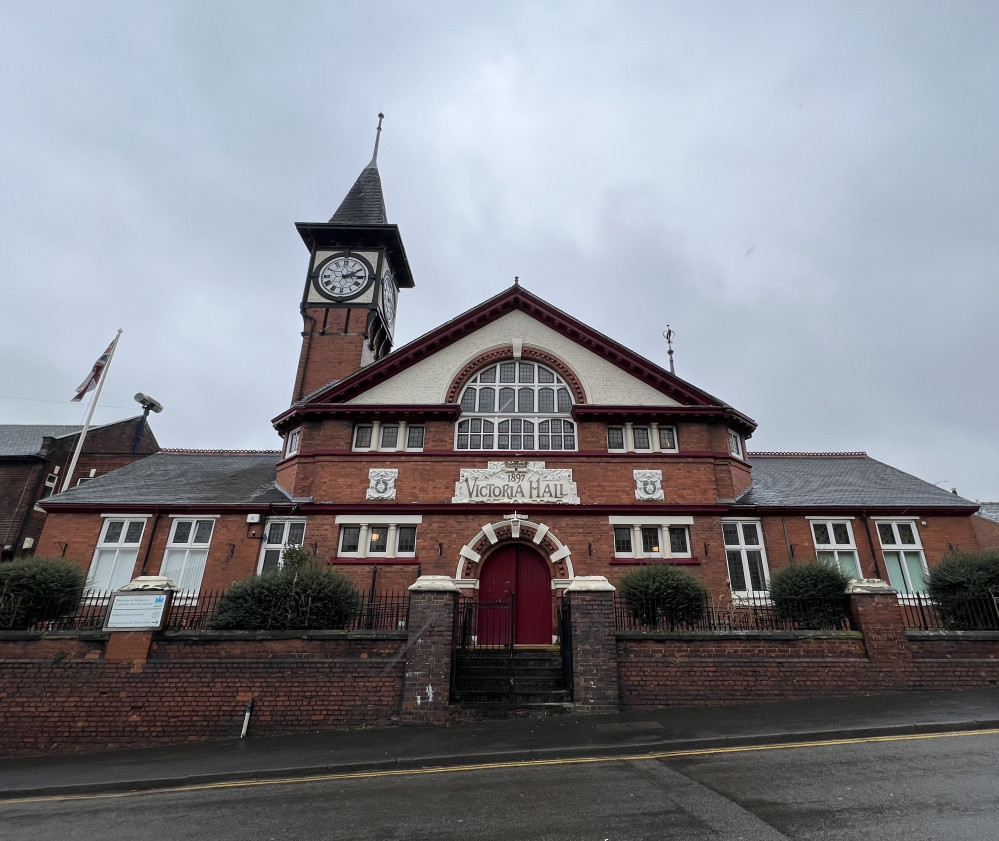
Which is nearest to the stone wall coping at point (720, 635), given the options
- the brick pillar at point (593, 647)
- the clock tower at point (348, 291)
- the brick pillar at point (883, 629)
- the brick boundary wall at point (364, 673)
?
the brick boundary wall at point (364, 673)

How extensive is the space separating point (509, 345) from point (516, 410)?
2527 millimetres

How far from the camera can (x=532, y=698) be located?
36.3 ft

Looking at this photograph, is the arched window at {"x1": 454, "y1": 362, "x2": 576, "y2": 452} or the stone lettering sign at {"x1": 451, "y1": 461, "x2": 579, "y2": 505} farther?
the arched window at {"x1": 454, "y1": 362, "x2": 576, "y2": 452}

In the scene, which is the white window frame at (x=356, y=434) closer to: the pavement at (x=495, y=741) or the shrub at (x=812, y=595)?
the pavement at (x=495, y=741)

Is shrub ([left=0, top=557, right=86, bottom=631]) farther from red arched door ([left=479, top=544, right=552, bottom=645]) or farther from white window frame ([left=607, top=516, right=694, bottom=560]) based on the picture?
white window frame ([left=607, top=516, right=694, bottom=560])

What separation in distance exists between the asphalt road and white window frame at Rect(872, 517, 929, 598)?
1144 cm

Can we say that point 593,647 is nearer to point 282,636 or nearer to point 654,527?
point 282,636

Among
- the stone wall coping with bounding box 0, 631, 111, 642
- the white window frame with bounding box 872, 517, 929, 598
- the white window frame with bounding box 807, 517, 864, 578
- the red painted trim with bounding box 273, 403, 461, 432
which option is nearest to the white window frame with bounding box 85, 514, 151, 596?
Answer: the red painted trim with bounding box 273, 403, 461, 432

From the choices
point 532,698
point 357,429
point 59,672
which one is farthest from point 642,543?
point 59,672

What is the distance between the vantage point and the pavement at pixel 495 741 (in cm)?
832

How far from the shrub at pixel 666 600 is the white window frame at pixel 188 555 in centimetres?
1333

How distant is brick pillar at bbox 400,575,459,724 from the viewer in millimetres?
10438

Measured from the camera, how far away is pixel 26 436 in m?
30.6

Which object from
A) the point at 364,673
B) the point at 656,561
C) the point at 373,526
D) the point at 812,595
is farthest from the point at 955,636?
the point at 373,526
